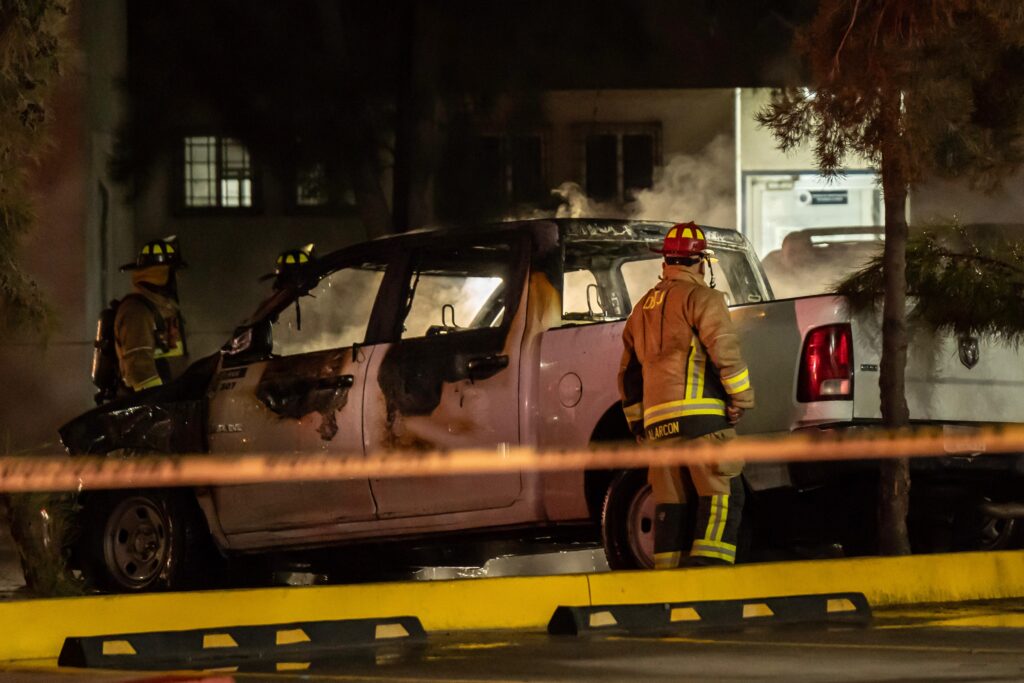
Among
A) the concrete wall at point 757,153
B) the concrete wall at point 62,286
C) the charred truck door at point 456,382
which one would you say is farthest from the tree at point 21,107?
the concrete wall at point 757,153

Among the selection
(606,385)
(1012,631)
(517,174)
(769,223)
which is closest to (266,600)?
(606,385)

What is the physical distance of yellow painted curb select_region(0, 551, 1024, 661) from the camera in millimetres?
7176

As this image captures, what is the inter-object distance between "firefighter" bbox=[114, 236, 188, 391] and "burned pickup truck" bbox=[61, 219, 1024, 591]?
1.17 m

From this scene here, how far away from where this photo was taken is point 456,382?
8.99 metres

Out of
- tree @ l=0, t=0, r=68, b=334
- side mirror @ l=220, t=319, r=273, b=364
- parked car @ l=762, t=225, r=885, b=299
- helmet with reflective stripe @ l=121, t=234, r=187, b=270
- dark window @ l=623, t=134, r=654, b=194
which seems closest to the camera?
tree @ l=0, t=0, r=68, b=334

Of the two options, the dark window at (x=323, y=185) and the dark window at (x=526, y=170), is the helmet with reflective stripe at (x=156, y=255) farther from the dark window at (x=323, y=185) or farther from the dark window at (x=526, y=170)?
the dark window at (x=526, y=170)

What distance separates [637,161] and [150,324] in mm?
14138

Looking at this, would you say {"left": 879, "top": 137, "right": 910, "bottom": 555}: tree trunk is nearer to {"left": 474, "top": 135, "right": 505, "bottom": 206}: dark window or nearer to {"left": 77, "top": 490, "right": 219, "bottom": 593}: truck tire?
{"left": 77, "top": 490, "right": 219, "bottom": 593}: truck tire

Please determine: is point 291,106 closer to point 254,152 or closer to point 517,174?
point 254,152

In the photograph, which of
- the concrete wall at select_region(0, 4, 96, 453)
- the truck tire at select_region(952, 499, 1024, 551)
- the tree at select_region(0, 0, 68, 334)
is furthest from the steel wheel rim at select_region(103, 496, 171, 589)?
the concrete wall at select_region(0, 4, 96, 453)

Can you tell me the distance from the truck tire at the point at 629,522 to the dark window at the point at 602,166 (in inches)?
611

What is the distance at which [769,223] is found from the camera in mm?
24344

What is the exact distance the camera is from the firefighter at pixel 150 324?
11336 mm

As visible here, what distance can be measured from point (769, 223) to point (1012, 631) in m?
17.0
